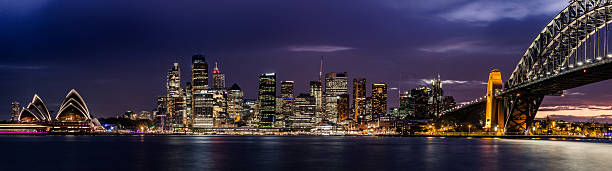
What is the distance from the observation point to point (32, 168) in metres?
54.9

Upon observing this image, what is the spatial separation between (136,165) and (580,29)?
6364 centimetres

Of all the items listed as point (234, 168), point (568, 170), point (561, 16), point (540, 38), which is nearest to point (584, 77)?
point (561, 16)

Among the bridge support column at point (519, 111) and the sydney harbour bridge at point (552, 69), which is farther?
the bridge support column at point (519, 111)

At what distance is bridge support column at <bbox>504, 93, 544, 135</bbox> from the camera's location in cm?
10995

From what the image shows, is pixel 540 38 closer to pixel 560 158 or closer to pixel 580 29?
pixel 580 29

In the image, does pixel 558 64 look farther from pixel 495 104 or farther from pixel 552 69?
pixel 495 104

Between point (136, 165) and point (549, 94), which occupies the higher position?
point (549, 94)

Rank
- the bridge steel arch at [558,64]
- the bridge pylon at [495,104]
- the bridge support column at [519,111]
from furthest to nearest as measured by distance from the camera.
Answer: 1. the bridge pylon at [495,104]
2. the bridge support column at [519,111]
3. the bridge steel arch at [558,64]

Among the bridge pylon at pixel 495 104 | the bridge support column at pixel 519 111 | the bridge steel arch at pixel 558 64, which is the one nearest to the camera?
the bridge steel arch at pixel 558 64

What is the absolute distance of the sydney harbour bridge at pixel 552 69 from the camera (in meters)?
77.4

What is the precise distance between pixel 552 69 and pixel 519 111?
20151 mm

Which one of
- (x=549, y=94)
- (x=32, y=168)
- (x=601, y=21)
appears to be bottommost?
(x=32, y=168)

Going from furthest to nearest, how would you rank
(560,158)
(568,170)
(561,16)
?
(561,16), (560,158), (568,170)

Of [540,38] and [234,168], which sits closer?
[234,168]
